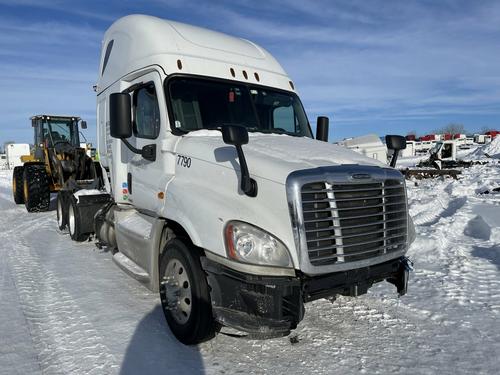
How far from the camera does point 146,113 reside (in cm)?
485

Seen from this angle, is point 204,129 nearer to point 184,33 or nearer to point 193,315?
point 184,33

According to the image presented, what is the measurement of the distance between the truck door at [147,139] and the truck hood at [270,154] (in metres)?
0.41

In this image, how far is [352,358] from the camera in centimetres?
354

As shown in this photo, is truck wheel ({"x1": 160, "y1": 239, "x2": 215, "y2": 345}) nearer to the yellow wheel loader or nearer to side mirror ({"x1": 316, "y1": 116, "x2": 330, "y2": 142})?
side mirror ({"x1": 316, "y1": 116, "x2": 330, "y2": 142})

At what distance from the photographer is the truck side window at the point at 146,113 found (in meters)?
4.64

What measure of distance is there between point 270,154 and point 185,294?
1.50 meters

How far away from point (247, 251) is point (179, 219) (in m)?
0.91

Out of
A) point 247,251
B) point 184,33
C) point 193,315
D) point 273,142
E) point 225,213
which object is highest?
point 184,33

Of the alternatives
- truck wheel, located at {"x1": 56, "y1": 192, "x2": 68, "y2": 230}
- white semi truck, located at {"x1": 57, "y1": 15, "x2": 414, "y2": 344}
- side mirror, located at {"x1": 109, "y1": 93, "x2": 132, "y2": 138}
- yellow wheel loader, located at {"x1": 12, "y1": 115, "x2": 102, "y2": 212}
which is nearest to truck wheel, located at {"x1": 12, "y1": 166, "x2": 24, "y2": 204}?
yellow wheel loader, located at {"x1": 12, "y1": 115, "x2": 102, "y2": 212}

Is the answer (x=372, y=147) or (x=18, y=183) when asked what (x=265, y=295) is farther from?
(x=18, y=183)

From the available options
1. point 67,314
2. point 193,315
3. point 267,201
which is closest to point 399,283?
point 267,201

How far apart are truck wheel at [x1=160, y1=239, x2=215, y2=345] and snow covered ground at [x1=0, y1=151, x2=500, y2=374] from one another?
17 centimetres

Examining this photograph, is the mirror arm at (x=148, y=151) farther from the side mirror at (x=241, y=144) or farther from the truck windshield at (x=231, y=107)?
the side mirror at (x=241, y=144)

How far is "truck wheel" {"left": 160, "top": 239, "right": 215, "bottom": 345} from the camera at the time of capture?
3564 mm
